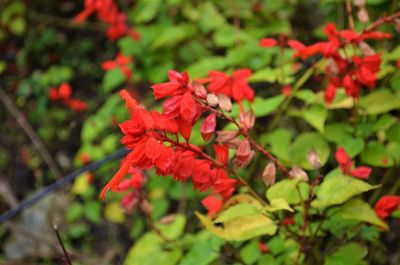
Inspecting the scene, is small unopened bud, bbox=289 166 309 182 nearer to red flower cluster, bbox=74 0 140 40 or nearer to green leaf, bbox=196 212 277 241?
green leaf, bbox=196 212 277 241

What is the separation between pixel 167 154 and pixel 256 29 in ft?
5.80

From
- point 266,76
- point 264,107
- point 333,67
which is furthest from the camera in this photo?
point 266,76

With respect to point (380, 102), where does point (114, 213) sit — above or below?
below

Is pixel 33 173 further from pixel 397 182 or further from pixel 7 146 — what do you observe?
pixel 397 182

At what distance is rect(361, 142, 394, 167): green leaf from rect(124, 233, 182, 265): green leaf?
732mm

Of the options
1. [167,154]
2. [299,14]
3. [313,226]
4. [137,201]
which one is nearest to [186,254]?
[137,201]

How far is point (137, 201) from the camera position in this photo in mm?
1801

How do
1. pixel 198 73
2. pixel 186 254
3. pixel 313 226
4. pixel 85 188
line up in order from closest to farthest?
pixel 313 226 < pixel 186 254 < pixel 198 73 < pixel 85 188

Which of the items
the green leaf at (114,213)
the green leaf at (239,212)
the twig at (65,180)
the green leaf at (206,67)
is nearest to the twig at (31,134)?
the green leaf at (114,213)

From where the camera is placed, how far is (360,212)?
4.57ft

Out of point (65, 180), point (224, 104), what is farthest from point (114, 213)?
point (224, 104)

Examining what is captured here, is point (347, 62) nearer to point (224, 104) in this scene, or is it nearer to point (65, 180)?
point (224, 104)

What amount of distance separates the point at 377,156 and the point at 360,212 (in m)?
0.44

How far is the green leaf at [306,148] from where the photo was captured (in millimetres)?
1777
